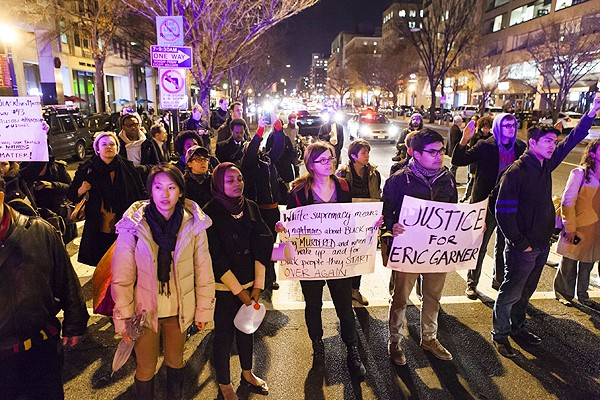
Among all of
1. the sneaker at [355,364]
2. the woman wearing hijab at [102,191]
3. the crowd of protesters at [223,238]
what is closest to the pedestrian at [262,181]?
the crowd of protesters at [223,238]

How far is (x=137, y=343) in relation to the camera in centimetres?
288

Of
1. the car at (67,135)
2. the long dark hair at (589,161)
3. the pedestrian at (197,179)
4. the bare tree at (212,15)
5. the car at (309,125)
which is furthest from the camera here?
the car at (309,125)

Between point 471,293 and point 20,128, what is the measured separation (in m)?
5.25

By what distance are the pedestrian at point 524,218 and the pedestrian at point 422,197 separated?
0.51 m

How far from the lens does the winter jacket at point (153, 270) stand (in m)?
2.68

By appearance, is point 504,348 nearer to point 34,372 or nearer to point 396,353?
point 396,353

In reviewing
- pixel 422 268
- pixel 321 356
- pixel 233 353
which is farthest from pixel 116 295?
pixel 422 268

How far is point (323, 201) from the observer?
3.72 meters

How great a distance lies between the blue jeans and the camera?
3.95 m

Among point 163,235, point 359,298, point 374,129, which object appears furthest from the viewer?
point 374,129

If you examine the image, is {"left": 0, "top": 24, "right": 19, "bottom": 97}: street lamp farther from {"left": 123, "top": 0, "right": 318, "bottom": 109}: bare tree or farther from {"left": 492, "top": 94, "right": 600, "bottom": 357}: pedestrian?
{"left": 492, "top": 94, "right": 600, "bottom": 357}: pedestrian

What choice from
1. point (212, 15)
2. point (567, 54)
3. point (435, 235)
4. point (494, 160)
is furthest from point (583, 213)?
point (567, 54)

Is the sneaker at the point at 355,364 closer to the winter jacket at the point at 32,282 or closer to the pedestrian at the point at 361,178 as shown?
the pedestrian at the point at 361,178

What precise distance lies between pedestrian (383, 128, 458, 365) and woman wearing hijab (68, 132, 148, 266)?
2.65 metres
